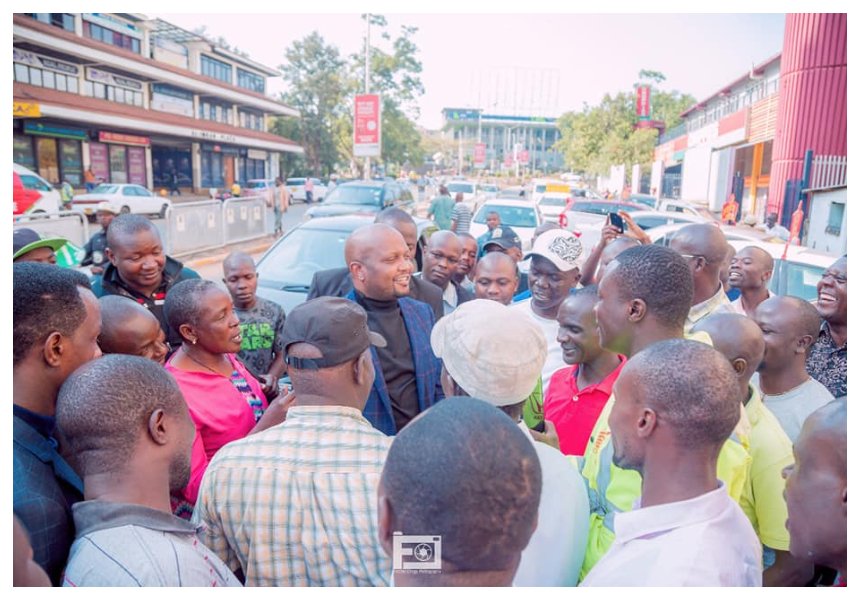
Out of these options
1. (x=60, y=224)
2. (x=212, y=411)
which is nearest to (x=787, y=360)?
(x=212, y=411)

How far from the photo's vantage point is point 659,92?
54.2m

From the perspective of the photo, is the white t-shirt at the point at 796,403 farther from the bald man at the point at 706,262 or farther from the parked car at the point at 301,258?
the parked car at the point at 301,258

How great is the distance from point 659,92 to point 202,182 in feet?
131

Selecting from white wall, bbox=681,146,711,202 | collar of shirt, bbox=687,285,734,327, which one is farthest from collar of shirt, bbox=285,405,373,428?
white wall, bbox=681,146,711,202

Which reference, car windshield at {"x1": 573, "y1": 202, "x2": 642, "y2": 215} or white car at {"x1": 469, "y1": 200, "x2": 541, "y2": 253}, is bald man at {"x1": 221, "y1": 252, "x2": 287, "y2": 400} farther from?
car windshield at {"x1": 573, "y1": 202, "x2": 642, "y2": 215}

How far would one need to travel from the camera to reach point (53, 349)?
1836 millimetres

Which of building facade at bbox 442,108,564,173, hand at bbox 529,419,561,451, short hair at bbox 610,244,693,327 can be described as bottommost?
hand at bbox 529,419,561,451

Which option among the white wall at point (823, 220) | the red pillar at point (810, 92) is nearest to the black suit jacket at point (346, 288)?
the white wall at point (823, 220)

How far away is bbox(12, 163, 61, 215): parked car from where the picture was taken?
49.0 feet

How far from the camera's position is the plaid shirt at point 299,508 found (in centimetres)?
174

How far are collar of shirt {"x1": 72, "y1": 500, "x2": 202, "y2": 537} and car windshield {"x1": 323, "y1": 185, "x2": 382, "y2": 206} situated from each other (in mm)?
12776

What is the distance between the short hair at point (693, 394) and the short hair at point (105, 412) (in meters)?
1.34

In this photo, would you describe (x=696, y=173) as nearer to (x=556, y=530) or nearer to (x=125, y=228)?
(x=125, y=228)

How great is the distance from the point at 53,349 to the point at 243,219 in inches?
546
